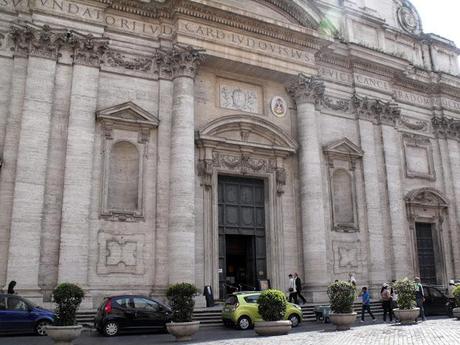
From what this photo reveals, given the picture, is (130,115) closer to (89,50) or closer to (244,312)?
(89,50)

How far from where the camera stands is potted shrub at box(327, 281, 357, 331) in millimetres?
14617

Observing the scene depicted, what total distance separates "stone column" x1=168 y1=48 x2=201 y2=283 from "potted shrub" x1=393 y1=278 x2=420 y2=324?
22.6 ft

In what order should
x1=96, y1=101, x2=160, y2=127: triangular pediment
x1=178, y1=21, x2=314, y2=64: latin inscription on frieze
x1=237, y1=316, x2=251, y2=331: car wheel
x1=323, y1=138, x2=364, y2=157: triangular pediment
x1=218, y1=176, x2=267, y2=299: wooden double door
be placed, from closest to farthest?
1. x1=237, y1=316, x2=251, y2=331: car wheel
2. x1=96, y1=101, x2=160, y2=127: triangular pediment
3. x1=178, y1=21, x2=314, y2=64: latin inscription on frieze
4. x1=218, y1=176, x2=267, y2=299: wooden double door
5. x1=323, y1=138, x2=364, y2=157: triangular pediment

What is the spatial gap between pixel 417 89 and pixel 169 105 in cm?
1493

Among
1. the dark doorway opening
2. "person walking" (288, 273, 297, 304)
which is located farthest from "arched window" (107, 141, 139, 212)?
the dark doorway opening

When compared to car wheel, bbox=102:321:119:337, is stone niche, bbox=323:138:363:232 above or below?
above

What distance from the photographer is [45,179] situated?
16.7 meters

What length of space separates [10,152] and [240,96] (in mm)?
9484

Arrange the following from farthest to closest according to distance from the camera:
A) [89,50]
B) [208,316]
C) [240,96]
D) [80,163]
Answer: [240,96]
[89,50]
[80,163]
[208,316]

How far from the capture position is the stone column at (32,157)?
616 inches

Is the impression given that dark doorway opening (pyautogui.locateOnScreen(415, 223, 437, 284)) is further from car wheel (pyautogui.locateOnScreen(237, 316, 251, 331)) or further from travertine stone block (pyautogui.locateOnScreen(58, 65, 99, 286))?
travertine stone block (pyautogui.locateOnScreen(58, 65, 99, 286))

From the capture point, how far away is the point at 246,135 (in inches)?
823

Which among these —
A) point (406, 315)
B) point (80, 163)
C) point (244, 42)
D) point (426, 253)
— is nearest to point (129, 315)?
point (80, 163)

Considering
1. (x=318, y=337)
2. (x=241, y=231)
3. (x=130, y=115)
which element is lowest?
(x=318, y=337)
